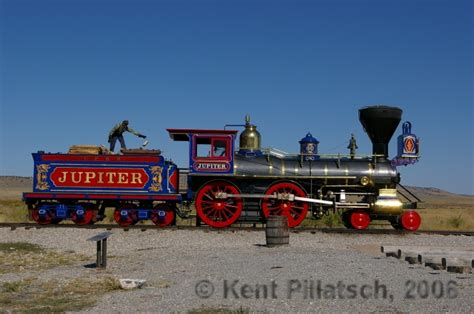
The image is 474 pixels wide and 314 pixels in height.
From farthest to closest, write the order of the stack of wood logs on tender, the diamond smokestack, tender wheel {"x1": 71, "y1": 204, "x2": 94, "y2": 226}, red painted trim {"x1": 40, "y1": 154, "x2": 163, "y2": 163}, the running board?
the stack of wood logs on tender
the diamond smokestack
tender wheel {"x1": 71, "y1": 204, "x2": 94, "y2": 226}
red painted trim {"x1": 40, "y1": 154, "x2": 163, "y2": 163}
the running board

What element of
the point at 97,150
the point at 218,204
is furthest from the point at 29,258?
the point at 218,204

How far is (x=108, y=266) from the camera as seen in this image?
1138 centimetres

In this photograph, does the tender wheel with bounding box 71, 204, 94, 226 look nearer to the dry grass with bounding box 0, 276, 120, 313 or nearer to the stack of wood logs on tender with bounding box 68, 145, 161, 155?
the stack of wood logs on tender with bounding box 68, 145, 161, 155

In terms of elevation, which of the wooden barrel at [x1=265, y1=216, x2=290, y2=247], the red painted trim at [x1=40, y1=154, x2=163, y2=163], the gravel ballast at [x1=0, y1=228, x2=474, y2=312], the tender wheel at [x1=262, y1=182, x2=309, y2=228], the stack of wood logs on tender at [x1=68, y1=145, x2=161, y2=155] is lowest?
the gravel ballast at [x1=0, y1=228, x2=474, y2=312]

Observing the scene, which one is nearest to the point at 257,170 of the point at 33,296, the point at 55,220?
the point at 55,220

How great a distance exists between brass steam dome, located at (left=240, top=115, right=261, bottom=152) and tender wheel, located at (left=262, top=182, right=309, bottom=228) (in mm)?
1596

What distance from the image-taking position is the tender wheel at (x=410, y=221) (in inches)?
705

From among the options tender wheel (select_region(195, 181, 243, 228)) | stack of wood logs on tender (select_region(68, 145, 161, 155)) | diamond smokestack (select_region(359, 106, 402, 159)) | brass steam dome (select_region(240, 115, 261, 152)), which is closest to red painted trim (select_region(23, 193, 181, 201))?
tender wheel (select_region(195, 181, 243, 228))

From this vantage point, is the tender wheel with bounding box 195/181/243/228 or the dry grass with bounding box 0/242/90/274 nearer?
the dry grass with bounding box 0/242/90/274

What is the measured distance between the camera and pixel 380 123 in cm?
1839

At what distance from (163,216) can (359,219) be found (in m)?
6.39

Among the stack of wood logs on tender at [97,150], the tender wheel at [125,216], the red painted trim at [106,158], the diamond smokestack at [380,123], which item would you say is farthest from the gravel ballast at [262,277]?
the diamond smokestack at [380,123]

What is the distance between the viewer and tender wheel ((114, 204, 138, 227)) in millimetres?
18172

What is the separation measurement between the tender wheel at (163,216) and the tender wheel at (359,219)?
587 cm
